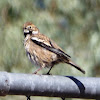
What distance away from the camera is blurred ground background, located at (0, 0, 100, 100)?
7.84 metres

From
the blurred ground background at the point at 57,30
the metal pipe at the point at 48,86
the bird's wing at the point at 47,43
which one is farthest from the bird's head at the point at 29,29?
the metal pipe at the point at 48,86

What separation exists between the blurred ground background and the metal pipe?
4.98 m

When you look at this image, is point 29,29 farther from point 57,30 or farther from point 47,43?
point 57,30

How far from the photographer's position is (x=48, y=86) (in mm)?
2367

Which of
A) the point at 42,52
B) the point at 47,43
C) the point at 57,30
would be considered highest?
the point at 57,30

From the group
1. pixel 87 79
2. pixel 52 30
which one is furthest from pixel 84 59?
pixel 87 79

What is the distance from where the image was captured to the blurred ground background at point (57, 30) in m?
7.84

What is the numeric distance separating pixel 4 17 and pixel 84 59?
6.53 feet

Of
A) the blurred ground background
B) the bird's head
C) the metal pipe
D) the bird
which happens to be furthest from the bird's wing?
the metal pipe

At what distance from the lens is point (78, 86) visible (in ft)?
8.20

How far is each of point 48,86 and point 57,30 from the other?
6.27 metres

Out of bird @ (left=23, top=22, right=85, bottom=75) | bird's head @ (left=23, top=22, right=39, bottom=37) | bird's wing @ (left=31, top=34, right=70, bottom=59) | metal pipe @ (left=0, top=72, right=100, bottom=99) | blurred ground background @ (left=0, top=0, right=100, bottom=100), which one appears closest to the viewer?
metal pipe @ (left=0, top=72, right=100, bottom=99)

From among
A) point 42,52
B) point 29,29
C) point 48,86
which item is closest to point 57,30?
point 29,29

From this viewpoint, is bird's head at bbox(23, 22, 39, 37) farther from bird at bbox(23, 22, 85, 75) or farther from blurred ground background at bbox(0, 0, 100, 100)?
blurred ground background at bbox(0, 0, 100, 100)
